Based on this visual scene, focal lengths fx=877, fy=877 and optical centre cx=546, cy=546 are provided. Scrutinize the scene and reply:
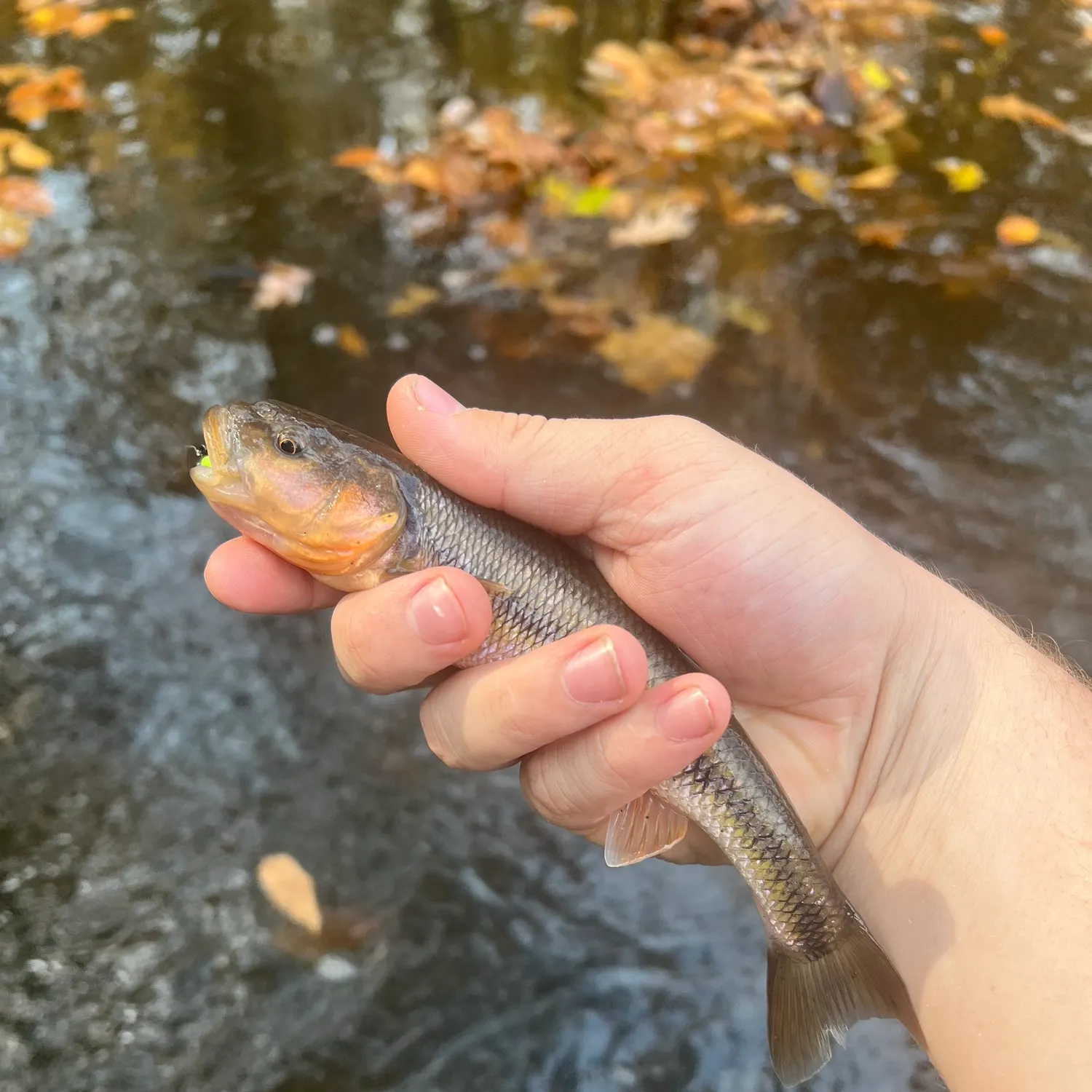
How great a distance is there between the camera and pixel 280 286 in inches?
211

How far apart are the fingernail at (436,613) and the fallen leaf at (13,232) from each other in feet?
15.8

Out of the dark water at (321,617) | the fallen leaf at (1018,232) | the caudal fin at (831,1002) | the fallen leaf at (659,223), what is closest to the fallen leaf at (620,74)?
the dark water at (321,617)

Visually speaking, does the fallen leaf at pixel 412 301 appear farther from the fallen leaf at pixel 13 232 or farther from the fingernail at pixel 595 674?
the fingernail at pixel 595 674

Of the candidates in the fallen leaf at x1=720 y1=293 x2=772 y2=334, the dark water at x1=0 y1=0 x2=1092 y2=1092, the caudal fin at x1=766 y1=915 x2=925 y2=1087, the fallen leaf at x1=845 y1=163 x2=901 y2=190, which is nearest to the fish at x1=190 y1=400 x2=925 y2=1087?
the caudal fin at x1=766 y1=915 x2=925 y2=1087

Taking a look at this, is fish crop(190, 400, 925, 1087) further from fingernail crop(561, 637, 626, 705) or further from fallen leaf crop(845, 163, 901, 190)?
fallen leaf crop(845, 163, 901, 190)

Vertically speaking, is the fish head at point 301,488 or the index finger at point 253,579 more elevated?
the fish head at point 301,488

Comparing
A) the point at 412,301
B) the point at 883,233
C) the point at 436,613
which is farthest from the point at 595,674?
the point at 883,233

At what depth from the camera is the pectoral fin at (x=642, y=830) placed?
8.14 feet

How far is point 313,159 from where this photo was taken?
6195 mm

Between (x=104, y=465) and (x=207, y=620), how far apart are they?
1.11 metres

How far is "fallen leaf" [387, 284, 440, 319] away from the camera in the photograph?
5340 millimetres

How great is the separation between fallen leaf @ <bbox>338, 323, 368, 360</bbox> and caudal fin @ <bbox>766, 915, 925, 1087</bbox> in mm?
3941

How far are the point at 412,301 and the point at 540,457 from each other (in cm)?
331

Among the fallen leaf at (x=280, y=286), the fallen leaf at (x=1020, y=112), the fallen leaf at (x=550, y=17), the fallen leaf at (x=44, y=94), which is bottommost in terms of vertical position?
the fallen leaf at (x=280, y=286)
